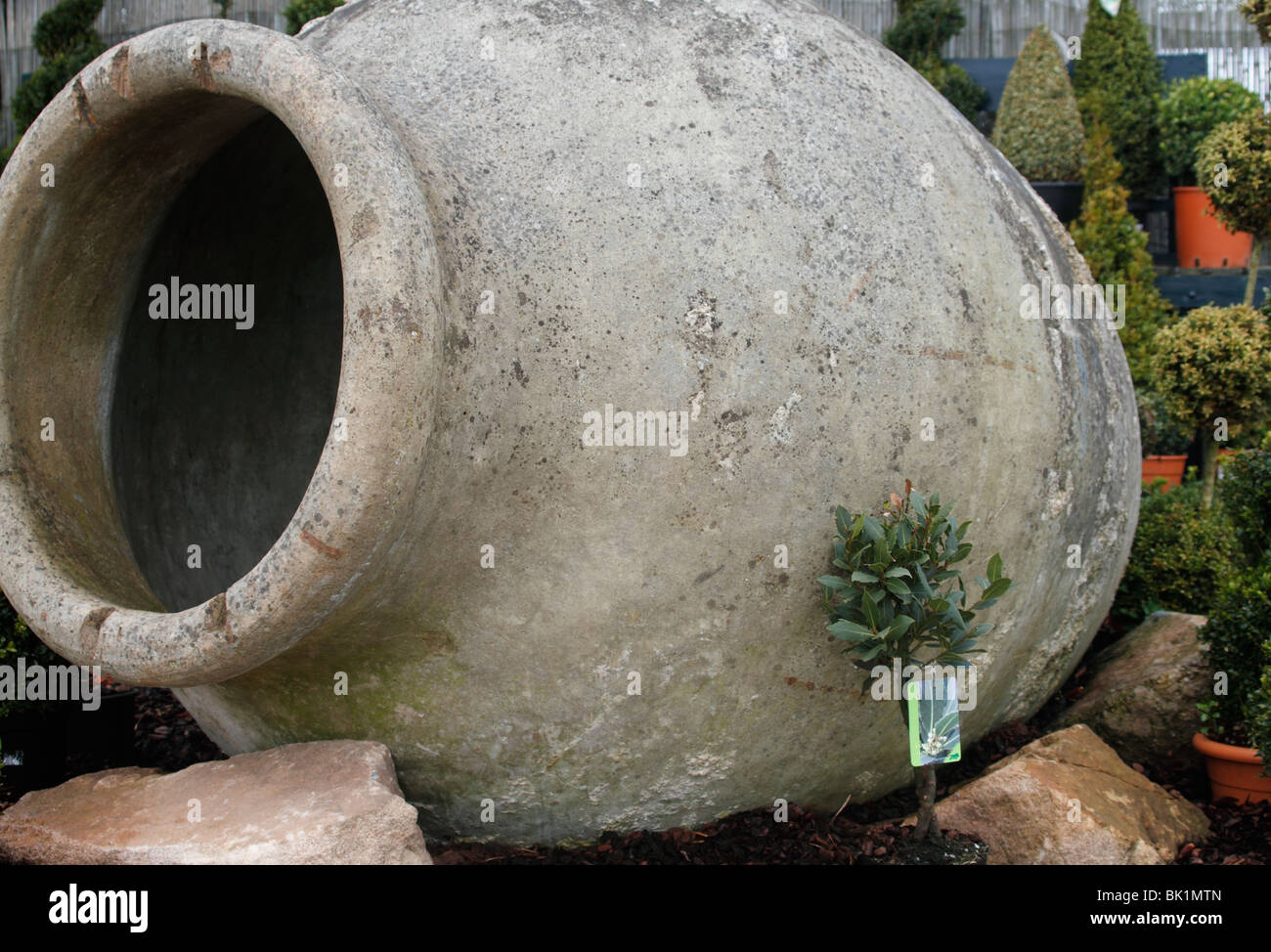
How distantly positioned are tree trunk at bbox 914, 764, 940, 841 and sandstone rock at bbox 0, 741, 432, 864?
1243 millimetres

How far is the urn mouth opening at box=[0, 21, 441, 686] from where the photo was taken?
251cm

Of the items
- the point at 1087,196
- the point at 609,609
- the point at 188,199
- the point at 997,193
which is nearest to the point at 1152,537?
the point at 997,193

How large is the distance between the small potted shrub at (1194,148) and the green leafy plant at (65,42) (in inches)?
340

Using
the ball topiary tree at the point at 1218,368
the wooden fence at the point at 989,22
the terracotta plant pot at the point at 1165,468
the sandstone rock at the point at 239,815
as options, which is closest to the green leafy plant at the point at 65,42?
the wooden fence at the point at 989,22

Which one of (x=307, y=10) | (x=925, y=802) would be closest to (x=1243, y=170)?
(x=925, y=802)

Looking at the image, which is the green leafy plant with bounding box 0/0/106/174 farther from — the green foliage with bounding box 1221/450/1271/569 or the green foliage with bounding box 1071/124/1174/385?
the green foliage with bounding box 1221/450/1271/569

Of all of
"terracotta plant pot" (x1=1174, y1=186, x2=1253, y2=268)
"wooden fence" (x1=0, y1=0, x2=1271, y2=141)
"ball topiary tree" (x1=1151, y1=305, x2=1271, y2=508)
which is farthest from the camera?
"wooden fence" (x1=0, y1=0, x2=1271, y2=141)

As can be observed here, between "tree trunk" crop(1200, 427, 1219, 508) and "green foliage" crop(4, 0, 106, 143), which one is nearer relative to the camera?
"tree trunk" crop(1200, 427, 1219, 508)

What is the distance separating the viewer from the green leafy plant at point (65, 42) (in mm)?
9164

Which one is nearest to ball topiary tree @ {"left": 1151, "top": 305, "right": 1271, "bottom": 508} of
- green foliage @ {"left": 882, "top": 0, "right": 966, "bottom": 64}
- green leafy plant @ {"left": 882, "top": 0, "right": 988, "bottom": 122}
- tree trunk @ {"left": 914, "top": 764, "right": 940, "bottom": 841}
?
tree trunk @ {"left": 914, "top": 764, "right": 940, "bottom": 841}

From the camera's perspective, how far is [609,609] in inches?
110

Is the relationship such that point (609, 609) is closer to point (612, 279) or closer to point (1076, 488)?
point (612, 279)

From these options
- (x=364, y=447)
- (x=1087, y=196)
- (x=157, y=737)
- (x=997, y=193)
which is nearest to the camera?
(x=364, y=447)

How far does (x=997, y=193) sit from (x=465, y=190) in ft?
5.11
